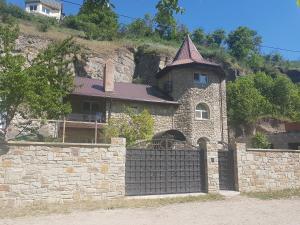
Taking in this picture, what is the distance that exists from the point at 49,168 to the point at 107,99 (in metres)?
14.3

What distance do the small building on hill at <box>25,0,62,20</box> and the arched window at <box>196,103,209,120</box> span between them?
69997 mm

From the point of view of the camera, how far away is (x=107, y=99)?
1021 inches

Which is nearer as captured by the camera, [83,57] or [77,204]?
[77,204]

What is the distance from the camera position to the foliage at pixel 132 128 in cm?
2141

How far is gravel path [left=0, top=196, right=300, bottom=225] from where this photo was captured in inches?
362

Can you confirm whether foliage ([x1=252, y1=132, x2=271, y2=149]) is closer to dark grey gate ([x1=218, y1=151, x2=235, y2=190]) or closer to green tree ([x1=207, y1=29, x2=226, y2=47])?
dark grey gate ([x1=218, y1=151, x2=235, y2=190])

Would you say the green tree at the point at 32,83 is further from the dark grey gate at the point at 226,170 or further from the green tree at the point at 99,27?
the dark grey gate at the point at 226,170

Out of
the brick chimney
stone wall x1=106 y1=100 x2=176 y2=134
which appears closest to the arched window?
stone wall x1=106 y1=100 x2=176 y2=134

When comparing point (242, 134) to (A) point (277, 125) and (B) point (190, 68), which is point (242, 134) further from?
(B) point (190, 68)

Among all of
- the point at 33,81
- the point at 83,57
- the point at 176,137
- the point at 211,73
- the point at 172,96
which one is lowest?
the point at 176,137

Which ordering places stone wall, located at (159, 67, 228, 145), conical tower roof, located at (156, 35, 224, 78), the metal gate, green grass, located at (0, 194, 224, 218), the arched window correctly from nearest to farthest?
green grass, located at (0, 194, 224, 218) → the metal gate → stone wall, located at (159, 67, 228, 145) → the arched window → conical tower roof, located at (156, 35, 224, 78)

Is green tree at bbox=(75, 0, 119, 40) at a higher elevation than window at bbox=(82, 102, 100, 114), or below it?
higher

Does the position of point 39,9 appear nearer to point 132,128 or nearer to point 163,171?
point 132,128

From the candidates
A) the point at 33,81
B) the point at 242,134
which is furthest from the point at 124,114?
the point at 242,134
